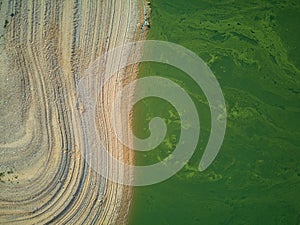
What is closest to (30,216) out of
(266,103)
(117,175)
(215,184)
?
(117,175)

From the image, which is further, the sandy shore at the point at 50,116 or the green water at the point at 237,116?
the green water at the point at 237,116

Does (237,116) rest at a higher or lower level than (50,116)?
higher

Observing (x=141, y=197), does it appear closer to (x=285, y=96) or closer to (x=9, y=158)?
(x=9, y=158)

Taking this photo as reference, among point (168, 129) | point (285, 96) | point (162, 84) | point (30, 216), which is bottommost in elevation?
point (30, 216)

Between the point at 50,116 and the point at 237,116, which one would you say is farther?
the point at 237,116
